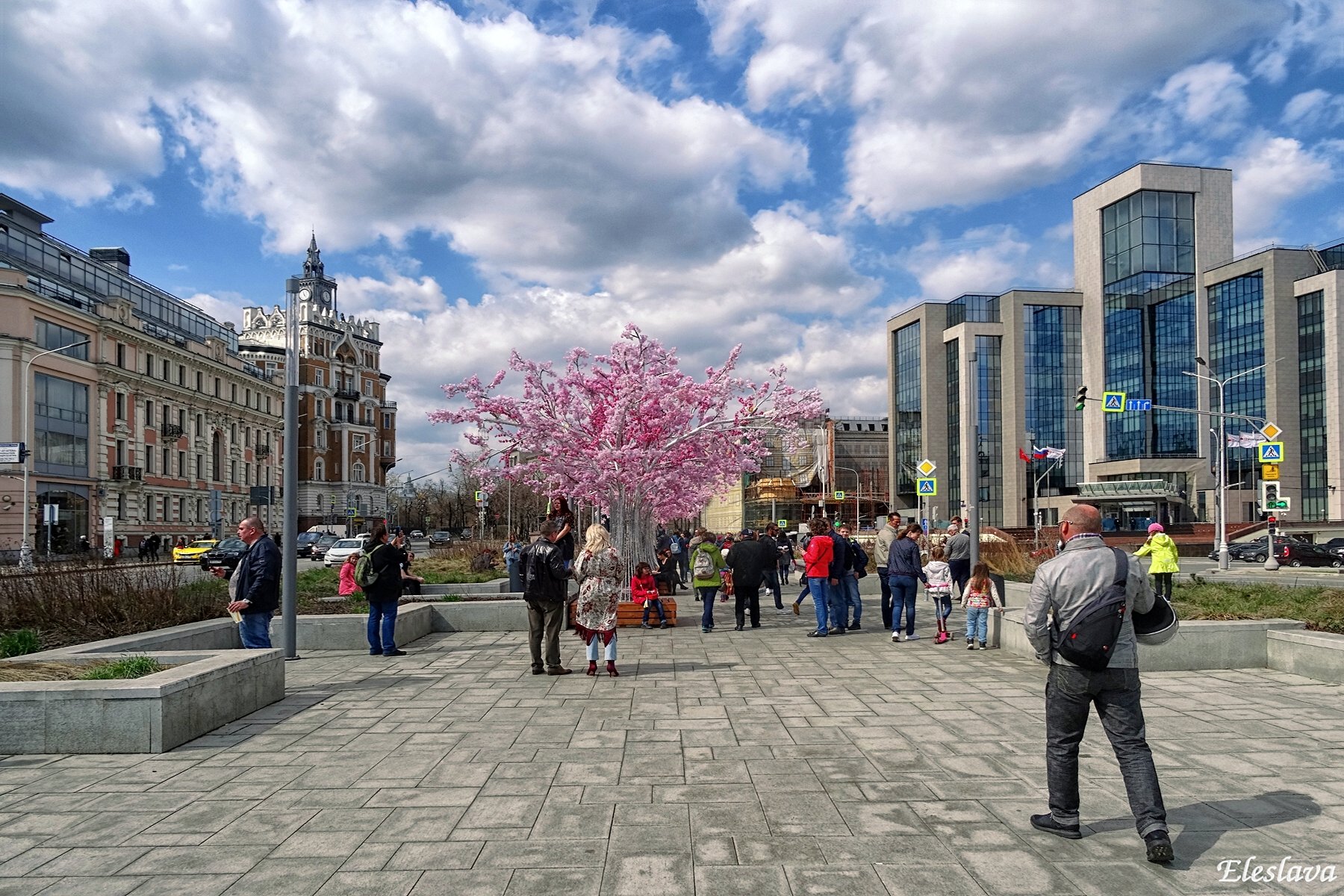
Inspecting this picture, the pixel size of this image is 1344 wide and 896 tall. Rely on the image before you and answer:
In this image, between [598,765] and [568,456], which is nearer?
[598,765]

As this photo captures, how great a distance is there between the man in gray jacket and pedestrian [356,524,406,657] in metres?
8.80

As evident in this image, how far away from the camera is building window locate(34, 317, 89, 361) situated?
50281 mm

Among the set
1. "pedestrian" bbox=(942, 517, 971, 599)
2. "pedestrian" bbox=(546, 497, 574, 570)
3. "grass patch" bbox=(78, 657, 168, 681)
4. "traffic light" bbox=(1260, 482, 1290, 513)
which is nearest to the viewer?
"grass patch" bbox=(78, 657, 168, 681)

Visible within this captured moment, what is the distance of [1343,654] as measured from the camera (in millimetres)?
9508

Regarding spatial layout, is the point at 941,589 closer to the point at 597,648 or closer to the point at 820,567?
the point at 820,567

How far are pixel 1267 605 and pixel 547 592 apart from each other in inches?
365

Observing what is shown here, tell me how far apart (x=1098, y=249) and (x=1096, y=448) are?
660 inches

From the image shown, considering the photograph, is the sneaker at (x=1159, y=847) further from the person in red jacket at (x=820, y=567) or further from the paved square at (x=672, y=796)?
the person in red jacket at (x=820, y=567)

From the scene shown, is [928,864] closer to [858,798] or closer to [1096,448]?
[858,798]

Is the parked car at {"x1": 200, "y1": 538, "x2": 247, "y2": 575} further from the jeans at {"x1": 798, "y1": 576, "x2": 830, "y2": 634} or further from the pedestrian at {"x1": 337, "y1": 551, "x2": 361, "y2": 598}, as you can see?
the jeans at {"x1": 798, "y1": 576, "x2": 830, "y2": 634}

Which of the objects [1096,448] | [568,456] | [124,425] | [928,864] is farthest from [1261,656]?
[1096,448]

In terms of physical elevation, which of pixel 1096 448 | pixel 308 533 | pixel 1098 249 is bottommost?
pixel 308 533

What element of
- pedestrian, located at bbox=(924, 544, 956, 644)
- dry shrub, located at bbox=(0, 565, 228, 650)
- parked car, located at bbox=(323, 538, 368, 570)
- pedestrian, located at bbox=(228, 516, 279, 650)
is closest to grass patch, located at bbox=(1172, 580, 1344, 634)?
pedestrian, located at bbox=(924, 544, 956, 644)

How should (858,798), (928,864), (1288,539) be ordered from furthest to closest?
(1288,539) → (858,798) → (928,864)
